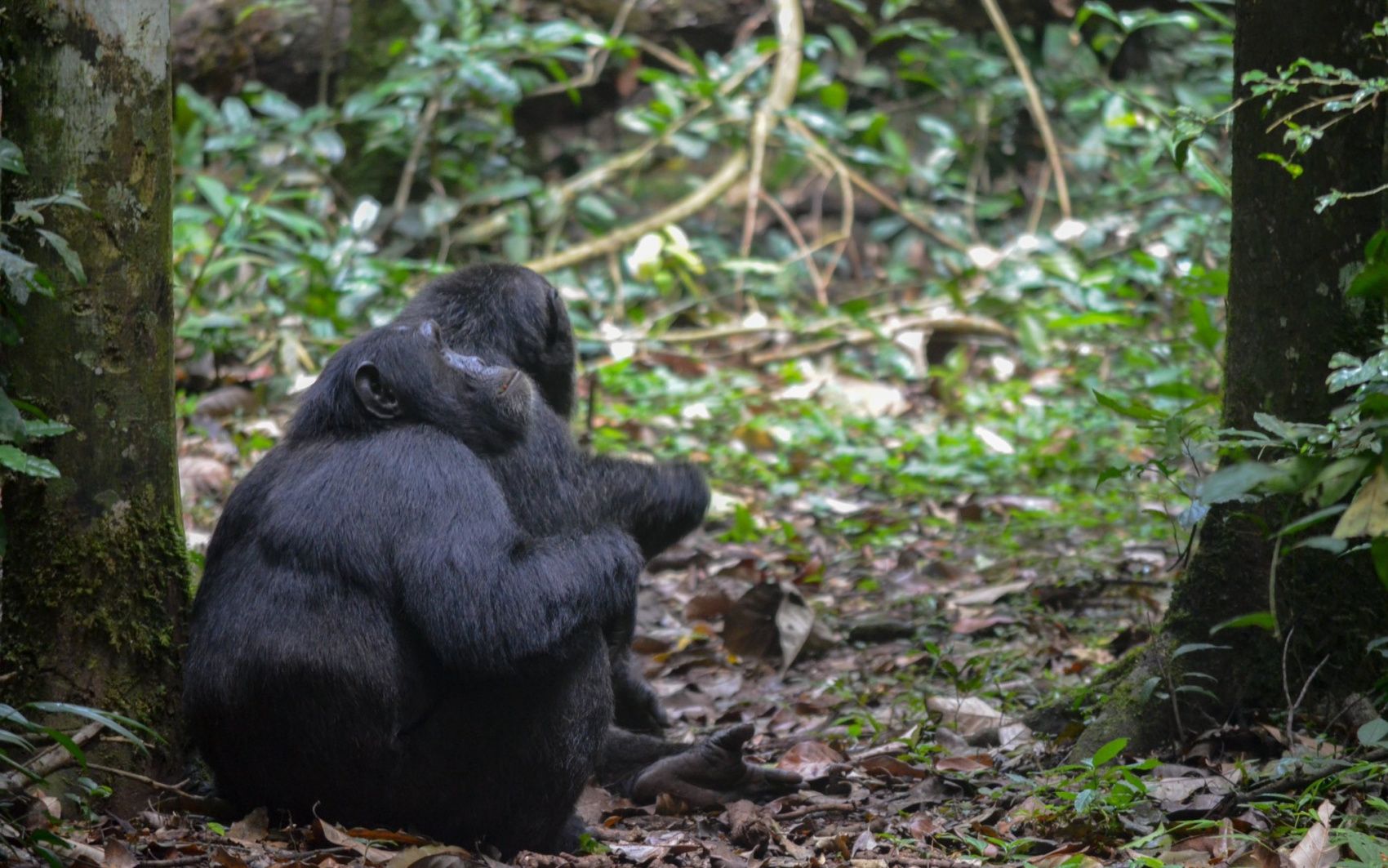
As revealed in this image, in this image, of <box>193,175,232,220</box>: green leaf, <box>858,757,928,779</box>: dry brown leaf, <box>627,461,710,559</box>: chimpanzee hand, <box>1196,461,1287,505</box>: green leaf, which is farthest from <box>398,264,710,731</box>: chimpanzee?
<box>193,175,232,220</box>: green leaf

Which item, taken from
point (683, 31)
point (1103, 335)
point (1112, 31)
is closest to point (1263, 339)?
point (1103, 335)

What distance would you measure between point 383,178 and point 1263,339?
7.80 metres

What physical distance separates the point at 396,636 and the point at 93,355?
1.08 meters

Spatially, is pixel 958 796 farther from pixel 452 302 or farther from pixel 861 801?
pixel 452 302

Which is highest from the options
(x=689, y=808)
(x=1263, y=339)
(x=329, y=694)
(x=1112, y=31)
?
(x=1112, y=31)

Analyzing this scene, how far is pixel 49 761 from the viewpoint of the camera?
3.39 metres

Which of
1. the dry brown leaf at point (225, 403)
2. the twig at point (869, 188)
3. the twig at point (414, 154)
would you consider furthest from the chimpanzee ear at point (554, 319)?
the twig at point (869, 188)

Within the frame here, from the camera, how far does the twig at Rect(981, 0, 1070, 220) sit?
10109mm

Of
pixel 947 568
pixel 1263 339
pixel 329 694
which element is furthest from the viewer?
pixel 947 568

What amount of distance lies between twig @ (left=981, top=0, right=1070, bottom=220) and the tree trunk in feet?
24.9

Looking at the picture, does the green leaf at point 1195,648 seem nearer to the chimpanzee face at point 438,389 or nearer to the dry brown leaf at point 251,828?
the chimpanzee face at point 438,389

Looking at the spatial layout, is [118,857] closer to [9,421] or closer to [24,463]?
[24,463]

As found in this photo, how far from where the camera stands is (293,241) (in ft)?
28.6

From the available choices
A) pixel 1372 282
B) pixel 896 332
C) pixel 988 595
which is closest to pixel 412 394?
pixel 1372 282
